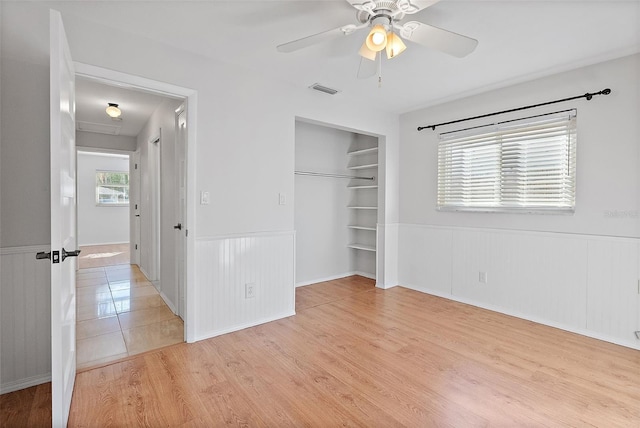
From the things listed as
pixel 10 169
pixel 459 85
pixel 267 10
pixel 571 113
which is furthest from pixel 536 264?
pixel 10 169

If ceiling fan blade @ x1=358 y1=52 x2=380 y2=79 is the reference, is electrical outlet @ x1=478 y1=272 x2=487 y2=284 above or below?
below

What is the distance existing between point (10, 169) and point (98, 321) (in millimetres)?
1806

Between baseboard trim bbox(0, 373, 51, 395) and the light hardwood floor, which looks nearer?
the light hardwood floor

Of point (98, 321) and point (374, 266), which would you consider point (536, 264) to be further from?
point (98, 321)

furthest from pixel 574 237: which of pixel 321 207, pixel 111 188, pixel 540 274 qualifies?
pixel 111 188

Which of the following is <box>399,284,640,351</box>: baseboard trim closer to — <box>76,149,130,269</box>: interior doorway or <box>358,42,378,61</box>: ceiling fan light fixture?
<box>358,42,378,61</box>: ceiling fan light fixture

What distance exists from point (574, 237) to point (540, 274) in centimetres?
48

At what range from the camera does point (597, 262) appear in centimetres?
288

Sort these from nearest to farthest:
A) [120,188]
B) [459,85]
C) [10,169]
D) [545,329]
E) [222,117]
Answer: [10,169] < [222,117] < [545,329] < [459,85] < [120,188]

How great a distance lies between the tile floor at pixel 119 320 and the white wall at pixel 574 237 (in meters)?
3.20

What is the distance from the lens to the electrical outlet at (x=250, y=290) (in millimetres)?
3086

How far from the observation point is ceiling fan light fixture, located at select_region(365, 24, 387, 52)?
1.83 meters

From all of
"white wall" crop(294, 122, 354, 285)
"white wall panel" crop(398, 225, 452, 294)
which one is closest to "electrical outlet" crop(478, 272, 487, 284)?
"white wall panel" crop(398, 225, 452, 294)

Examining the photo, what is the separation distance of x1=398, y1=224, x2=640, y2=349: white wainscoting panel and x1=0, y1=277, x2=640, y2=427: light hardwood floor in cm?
21
